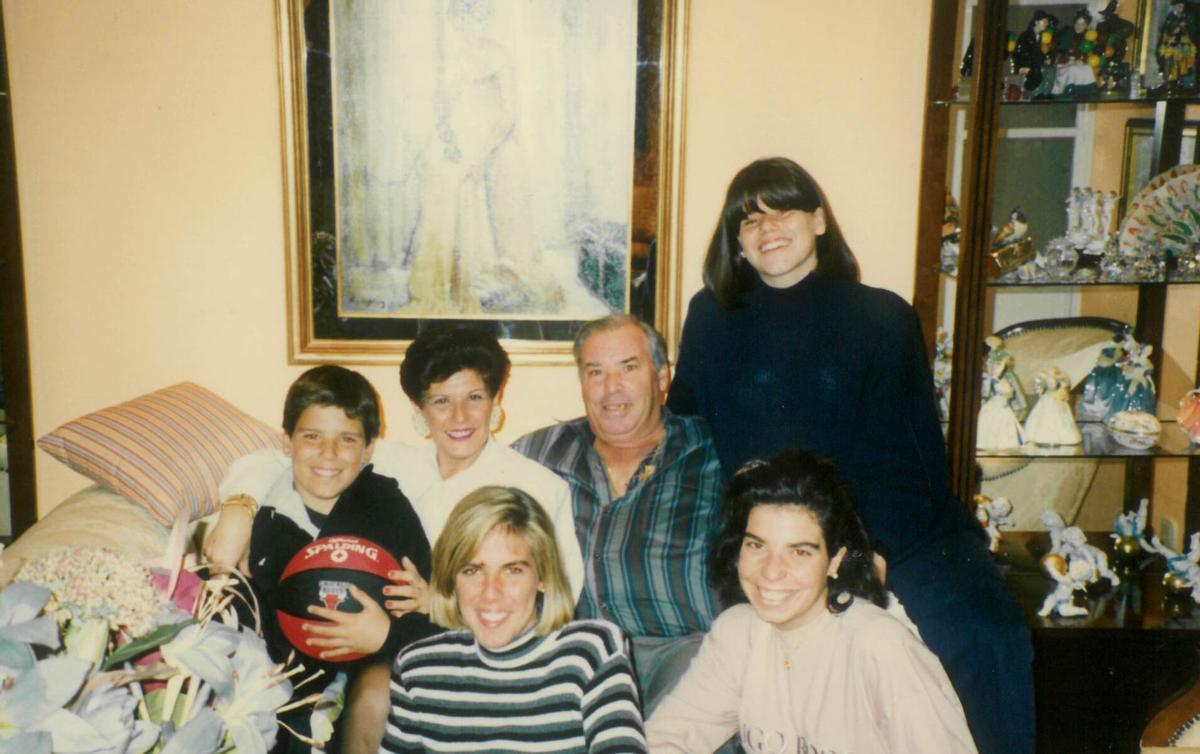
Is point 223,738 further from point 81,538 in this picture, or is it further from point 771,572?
point 81,538

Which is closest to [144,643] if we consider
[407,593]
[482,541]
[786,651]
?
[482,541]

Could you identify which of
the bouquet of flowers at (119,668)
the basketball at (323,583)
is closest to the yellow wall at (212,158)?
the basketball at (323,583)

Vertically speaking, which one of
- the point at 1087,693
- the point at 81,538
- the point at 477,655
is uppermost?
the point at 81,538

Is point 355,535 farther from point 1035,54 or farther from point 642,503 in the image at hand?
point 1035,54

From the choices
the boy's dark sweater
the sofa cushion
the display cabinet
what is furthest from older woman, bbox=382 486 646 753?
the display cabinet

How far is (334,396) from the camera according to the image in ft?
6.24

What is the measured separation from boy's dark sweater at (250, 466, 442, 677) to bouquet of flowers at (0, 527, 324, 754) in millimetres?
732

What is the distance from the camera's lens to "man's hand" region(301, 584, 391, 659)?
5.84 ft

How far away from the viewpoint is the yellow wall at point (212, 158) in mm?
2316

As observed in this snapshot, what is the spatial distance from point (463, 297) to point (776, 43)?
1.08 m

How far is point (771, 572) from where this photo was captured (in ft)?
5.32

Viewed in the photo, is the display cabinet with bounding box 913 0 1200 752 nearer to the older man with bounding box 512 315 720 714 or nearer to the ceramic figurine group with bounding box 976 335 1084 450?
the ceramic figurine group with bounding box 976 335 1084 450

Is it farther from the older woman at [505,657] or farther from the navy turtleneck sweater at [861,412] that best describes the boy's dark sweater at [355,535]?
the navy turtleneck sweater at [861,412]

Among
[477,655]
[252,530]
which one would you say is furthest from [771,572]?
[252,530]
